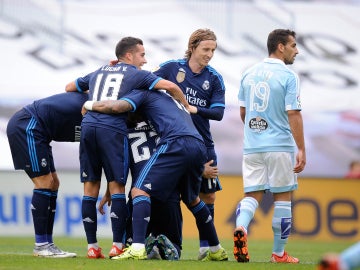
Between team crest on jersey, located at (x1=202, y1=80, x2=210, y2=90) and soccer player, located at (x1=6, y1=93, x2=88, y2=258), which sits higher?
team crest on jersey, located at (x1=202, y1=80, x2=210, y2=90)

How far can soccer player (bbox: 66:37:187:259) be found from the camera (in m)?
8.20

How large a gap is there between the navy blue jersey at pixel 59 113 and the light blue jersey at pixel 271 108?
60.2 inches

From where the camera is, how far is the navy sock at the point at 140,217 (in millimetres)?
7918

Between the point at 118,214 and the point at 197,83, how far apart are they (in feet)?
5.77

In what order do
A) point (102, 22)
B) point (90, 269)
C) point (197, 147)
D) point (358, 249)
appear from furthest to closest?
point (102, 22)
point (197, 147)
point (90, 269)
point (358, 249)

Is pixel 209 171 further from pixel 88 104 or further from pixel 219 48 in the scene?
pixel 219 48

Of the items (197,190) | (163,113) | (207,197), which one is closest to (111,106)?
(163,113)

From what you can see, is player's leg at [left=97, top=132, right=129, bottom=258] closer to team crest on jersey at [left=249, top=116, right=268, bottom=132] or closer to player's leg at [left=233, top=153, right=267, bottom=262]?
player's leg at [left=233, top=153, right=267, bottom=262]

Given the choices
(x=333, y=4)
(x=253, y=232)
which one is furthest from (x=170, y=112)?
(x=333, y=4)

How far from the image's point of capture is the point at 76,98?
8.71 meters

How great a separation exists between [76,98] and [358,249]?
13.7 ft

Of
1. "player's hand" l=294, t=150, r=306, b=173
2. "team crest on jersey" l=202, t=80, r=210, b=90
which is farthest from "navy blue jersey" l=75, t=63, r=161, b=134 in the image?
"player's hand" l=294, t=150, r=306, b=173

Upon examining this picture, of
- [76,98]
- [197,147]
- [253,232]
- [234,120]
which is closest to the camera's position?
[197,147]

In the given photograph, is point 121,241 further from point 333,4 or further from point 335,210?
point 333,4
